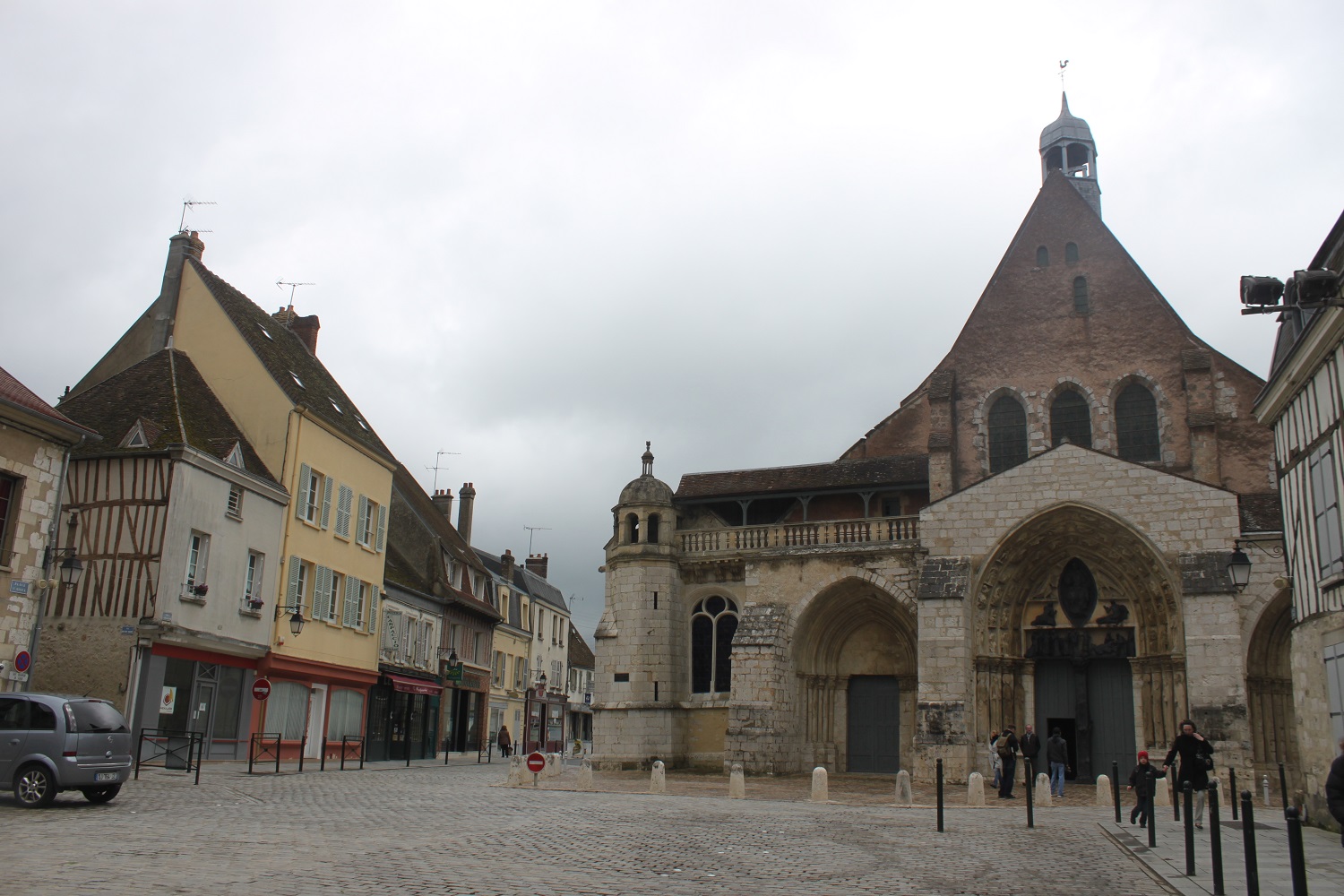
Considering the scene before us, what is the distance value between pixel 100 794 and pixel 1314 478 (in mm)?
13401

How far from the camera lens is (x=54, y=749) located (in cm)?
1082

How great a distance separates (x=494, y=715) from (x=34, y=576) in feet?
79.1

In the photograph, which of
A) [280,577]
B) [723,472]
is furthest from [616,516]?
[280,577]

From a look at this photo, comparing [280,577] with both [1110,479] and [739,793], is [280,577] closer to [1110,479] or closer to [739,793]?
[739,793]

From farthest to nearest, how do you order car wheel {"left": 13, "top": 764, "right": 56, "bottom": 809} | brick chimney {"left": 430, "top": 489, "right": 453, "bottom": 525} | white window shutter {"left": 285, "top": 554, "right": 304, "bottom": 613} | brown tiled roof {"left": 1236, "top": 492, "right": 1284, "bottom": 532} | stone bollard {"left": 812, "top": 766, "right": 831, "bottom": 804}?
brick chimney {"left": 430, "top": 489, "right": 453, "bottom": 525} < white window shutter {"left": 285, "top": 554, "right": 304, "bottom": 613} < brown tiled roof {"left": 1236, "top": 492, "right": 1284, "bottom": 532} < stone bollard {"left": 812, "top": 766, "right": 831, "bottom": 804} < car wheel {"left": 13, "top": 764, "right": 56, "bottom": 809}

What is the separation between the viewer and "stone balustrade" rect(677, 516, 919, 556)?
23.1 meters

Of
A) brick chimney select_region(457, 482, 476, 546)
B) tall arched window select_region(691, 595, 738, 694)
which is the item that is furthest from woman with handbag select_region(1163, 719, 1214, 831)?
brick chimney select_region(457, 482, 476, 546)

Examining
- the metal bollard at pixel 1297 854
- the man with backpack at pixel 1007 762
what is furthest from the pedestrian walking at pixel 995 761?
the metal bollard at pixel 1297 854

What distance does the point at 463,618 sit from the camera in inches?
1286

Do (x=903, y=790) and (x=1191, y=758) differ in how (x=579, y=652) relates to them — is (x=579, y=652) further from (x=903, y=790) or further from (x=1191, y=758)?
(x=1191, y=758)

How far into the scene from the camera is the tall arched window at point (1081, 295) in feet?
81.2

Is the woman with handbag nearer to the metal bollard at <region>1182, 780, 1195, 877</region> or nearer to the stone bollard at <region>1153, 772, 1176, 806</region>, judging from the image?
the stone bollard at <region>1153, 772, 1176, 806</region>

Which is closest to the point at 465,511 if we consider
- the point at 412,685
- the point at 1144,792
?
the point at 412,685

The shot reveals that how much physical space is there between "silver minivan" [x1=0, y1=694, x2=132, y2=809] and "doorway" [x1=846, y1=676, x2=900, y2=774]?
16.3 m
